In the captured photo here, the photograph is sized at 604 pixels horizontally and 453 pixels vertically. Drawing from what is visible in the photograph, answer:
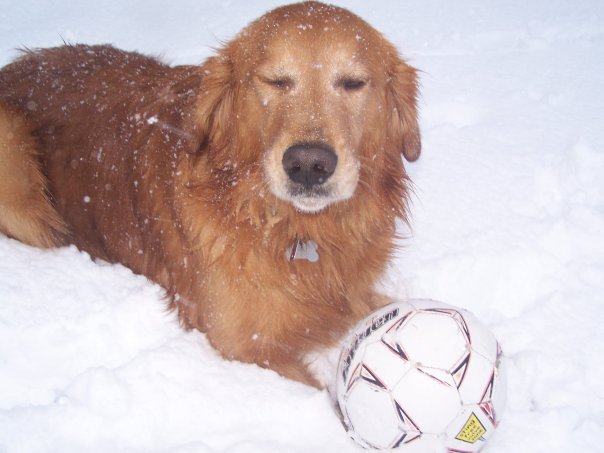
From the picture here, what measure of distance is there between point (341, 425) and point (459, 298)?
40.3 inches

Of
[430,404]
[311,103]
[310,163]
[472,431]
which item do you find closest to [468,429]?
[472,431]

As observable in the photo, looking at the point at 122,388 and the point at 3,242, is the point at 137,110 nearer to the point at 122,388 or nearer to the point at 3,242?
the point at 3,242

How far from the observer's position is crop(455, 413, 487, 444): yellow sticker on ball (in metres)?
2.01

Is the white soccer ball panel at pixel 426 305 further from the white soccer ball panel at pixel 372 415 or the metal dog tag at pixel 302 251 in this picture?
the metal dog tag at pixel 302 251

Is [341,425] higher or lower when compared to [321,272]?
lower

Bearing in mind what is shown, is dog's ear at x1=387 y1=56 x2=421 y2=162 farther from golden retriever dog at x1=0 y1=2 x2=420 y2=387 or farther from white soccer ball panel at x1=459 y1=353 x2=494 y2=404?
white soccer ball panel at x1=459 y1=353 x2=494 y2=404

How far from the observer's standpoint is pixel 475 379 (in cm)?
203

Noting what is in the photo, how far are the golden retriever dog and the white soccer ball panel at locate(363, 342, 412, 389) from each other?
567 mm

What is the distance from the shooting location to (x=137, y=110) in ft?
9.70

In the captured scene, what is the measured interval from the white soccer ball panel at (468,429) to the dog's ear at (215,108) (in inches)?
63.5

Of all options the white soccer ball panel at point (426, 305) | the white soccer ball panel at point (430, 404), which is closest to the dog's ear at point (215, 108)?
the white soccer ball panel at point (426, 305)

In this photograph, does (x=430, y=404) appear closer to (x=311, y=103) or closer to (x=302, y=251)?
(x=302, y=251)

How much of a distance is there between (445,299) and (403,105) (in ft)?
3.49

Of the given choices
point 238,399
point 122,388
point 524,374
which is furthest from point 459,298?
point 122,388
